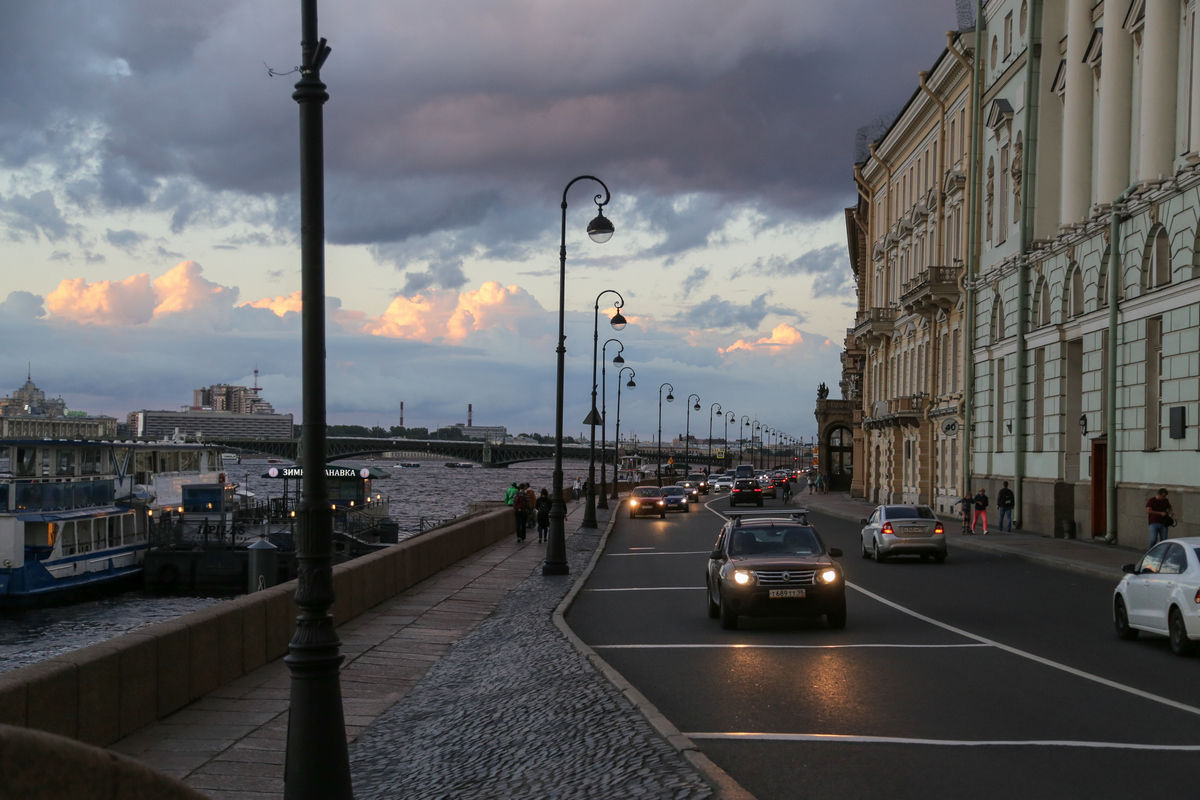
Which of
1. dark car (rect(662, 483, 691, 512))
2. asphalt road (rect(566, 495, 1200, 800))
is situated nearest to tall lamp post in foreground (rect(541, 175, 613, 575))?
asphalt road (rect(566, 495, 1200, 800))

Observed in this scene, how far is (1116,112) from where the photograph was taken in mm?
35062

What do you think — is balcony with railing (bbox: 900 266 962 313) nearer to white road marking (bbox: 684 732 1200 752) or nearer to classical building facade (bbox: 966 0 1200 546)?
classical building facade (bbox: 966 0 1200 546)

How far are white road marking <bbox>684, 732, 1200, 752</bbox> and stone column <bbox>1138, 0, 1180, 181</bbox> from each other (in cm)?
2551

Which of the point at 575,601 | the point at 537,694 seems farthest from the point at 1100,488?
the point at 537,694

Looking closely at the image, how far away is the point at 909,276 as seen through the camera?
213 feet

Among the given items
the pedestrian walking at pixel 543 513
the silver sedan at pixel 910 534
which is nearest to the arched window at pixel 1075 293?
the silver sedan at pixel 910 534

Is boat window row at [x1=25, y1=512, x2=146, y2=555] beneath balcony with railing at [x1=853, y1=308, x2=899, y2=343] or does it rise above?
beneath

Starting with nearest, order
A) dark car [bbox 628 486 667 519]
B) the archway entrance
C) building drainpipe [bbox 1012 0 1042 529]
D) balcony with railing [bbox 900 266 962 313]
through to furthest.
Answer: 1. building drainpipe [bbox 1012 0 1042 529]
2. balcony with railing [bbox 900 266 962 313]
3. dark car [bbox 628 486 667 519]
4. the archway entrance

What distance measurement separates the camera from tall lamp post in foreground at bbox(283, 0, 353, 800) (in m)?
7.30

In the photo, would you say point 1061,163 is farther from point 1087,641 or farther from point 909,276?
point 1087,641

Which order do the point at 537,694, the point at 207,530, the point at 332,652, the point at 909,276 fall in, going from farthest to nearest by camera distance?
the point at 909,276 → the point at 207,530 → the point at 537,694 → the point at 332,652

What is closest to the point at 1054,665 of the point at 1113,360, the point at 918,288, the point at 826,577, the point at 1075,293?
the point at 826,577

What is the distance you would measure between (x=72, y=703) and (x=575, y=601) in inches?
537

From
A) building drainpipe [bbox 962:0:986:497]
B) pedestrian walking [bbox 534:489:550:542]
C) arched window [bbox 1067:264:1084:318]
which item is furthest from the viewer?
building drainpipe [bbox 962:0:986:497]
